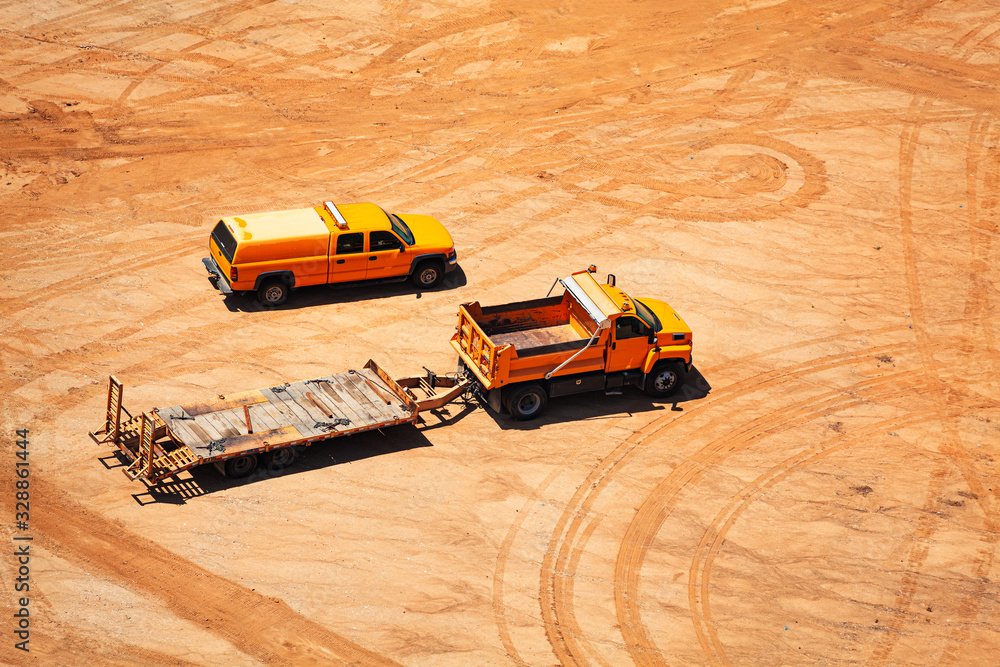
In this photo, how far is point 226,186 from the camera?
2508 cm

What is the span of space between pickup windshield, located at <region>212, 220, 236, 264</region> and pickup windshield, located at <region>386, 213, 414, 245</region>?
3.61m

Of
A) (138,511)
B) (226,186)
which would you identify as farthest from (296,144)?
(138,511)

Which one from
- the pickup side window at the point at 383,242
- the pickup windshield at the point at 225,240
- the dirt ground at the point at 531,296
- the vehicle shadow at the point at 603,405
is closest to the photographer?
the dirt ground at the point at 531,296

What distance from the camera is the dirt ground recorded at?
1462 cm

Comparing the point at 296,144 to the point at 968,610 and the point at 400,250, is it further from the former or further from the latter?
the point at 968,610

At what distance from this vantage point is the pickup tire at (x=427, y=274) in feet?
72.1

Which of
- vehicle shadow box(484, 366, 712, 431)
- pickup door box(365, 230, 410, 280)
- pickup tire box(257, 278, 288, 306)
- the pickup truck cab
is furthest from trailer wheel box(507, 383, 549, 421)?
pickup tire box(257, 278, 288, 306)

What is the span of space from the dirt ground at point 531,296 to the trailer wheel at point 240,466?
28cm

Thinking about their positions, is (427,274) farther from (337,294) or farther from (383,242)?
(337,294)

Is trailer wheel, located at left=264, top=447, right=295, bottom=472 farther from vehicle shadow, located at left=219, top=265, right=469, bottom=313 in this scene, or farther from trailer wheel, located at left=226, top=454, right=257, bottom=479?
vehicle shadow, located at left=219, top=265, right=469, bottom=313

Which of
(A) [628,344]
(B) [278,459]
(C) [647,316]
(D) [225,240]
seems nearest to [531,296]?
(C) [647,316]

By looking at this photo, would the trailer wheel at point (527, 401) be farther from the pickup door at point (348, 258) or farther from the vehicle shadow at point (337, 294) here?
the pickup door at point (348, 258)

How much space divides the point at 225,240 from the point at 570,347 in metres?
8.04

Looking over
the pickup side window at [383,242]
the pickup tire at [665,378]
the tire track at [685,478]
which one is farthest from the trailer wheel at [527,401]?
the pickup side window at [383,242]
